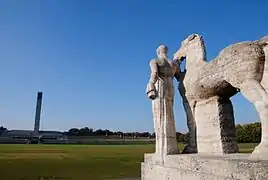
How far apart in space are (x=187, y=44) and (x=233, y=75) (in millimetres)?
2174

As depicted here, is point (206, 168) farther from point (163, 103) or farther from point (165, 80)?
point (165, 80)

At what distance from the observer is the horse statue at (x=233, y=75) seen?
4766mm

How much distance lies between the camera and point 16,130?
87.2 meters

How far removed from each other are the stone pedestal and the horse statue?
20cm

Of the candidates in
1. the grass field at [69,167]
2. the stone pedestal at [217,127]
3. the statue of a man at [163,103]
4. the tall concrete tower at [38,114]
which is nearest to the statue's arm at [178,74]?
the statue of a man at [163,103]

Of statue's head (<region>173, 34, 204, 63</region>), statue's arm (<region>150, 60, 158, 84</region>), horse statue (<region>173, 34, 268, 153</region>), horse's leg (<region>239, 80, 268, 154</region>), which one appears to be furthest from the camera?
statue's head (<region>173, 34, 204, 63</region>)

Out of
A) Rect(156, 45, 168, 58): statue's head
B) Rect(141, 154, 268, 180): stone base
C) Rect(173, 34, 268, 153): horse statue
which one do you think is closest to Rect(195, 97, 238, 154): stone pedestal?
Rect(173, 34, 268, 153): horse statue

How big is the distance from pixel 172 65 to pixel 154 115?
4.13 ft

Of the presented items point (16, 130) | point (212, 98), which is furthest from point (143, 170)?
point (16, 130)

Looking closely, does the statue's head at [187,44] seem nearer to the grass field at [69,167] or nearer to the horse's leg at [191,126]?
the horse's leg at [191,126]

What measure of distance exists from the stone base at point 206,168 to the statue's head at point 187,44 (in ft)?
8.32

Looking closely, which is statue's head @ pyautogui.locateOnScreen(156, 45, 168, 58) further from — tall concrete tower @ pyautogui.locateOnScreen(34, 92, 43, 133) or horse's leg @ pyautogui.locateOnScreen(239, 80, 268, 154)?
tall concrete tower @ pyautogui.locateOnScreen(34, 92, 43, 133)

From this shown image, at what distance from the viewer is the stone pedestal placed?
5953mm

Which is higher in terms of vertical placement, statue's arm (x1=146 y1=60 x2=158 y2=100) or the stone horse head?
the stone horse head
